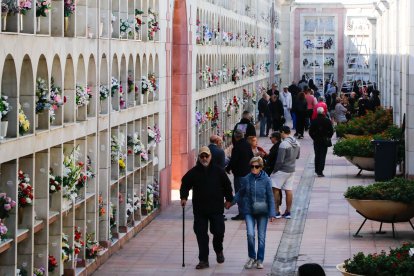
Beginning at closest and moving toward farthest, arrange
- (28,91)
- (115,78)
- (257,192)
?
(28,91) → (257,192) → (115,78)

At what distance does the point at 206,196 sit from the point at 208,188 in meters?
0.12

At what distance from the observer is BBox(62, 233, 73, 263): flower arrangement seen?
1592 centimetres

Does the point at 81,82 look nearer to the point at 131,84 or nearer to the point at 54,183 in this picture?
the point at 54,183

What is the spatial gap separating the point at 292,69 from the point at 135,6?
56.2m

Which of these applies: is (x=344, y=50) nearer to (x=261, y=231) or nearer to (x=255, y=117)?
(x=255, y=117)

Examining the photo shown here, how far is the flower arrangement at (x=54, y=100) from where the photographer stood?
15.3m

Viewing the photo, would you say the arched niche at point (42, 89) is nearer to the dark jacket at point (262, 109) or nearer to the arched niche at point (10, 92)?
the arched niche at point (10, 92)

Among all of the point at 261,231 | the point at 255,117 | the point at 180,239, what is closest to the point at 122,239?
the point at 180,239

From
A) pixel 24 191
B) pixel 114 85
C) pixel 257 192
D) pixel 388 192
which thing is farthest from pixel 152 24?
pixel 24 191

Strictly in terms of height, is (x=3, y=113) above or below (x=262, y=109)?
above

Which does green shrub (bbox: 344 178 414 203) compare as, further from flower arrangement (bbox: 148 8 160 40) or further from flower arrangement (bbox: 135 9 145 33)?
flower arrangement (bbox: 148 8 160 40)

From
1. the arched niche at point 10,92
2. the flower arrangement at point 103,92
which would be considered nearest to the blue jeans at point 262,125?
the flower arrangement at point 103,92

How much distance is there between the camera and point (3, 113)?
525 inches

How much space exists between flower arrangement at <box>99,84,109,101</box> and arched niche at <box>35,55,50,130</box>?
10.8 feet
